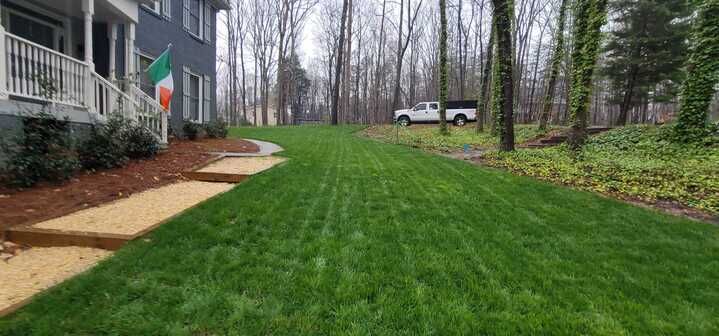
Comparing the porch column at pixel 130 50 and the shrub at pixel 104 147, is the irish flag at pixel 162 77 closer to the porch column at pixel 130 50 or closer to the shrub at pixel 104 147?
the porch column at pixel 130 50

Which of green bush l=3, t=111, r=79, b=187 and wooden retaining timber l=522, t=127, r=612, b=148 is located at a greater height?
wooden retaining timber l=522, t=127, r=612, b=148

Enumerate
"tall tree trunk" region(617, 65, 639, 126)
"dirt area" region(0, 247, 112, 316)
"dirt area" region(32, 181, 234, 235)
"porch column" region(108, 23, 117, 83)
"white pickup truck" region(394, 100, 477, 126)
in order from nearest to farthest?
"dirt area" region(0, 247, 112, 316) < "dirt area" region(32, 181, 234, 235) < "porch column" region(108, 23, 117, 83) < "tall tree trunk" region(617, 65, 639, 126) < "white pickup truck" region(394, 100, 477, 126)

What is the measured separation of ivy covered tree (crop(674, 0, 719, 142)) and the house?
12650 millimetres

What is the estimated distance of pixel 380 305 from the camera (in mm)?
2189

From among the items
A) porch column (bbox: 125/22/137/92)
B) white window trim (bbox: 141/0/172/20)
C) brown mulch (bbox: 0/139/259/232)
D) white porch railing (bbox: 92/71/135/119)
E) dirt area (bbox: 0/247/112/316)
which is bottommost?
dirt area (bbox: 0/247/112/316)

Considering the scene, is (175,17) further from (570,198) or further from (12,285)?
(570,198)

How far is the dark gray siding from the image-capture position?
9.41 meters

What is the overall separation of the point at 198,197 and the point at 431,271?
356 centimetres

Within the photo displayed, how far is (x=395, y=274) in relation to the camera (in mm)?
2592

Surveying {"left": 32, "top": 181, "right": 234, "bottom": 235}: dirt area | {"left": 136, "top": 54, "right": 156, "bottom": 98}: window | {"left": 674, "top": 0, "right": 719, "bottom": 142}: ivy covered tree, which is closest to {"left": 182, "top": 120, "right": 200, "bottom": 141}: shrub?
{"left": 136, "top": 54, "right": 156, "bottom": 98}: window

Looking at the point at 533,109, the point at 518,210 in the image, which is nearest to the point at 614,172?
the point at 518,210

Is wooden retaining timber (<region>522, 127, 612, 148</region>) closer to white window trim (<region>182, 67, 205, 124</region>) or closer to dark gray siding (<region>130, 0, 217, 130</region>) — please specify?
white window trim (<region>182, 67, 205, 124</region>)

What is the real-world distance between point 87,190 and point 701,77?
512 inches

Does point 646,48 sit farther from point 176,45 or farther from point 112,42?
point 112,42
